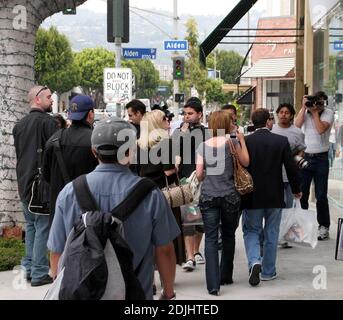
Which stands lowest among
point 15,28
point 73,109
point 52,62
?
point 73,109

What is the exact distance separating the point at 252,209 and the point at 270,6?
5238 cm

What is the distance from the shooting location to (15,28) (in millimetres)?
9000

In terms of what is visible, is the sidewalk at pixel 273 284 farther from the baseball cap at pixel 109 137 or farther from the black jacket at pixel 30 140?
the baseball cap at pixel 109 137

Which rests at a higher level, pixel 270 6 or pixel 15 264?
pixel 270 6

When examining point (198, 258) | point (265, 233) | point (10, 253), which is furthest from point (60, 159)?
point (198, 258)

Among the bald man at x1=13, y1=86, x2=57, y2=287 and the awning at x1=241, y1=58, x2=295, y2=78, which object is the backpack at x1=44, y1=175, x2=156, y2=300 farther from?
the awning at x1=241, y1=58, x2=295, y2=78

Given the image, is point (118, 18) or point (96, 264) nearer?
point (96, 264)

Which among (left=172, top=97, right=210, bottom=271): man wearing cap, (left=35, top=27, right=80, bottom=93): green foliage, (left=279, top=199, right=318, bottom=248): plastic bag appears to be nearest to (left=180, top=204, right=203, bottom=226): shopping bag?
(left=172, top=97, right=210, bottom=271): man wearing cap

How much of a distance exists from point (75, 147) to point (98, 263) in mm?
2822

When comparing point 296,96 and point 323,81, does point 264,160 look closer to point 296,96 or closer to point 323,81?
point 323,81

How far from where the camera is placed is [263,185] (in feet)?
24.2

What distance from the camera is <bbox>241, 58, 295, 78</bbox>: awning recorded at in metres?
33.9

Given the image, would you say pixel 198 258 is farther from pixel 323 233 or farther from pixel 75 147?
pixel 75 147
